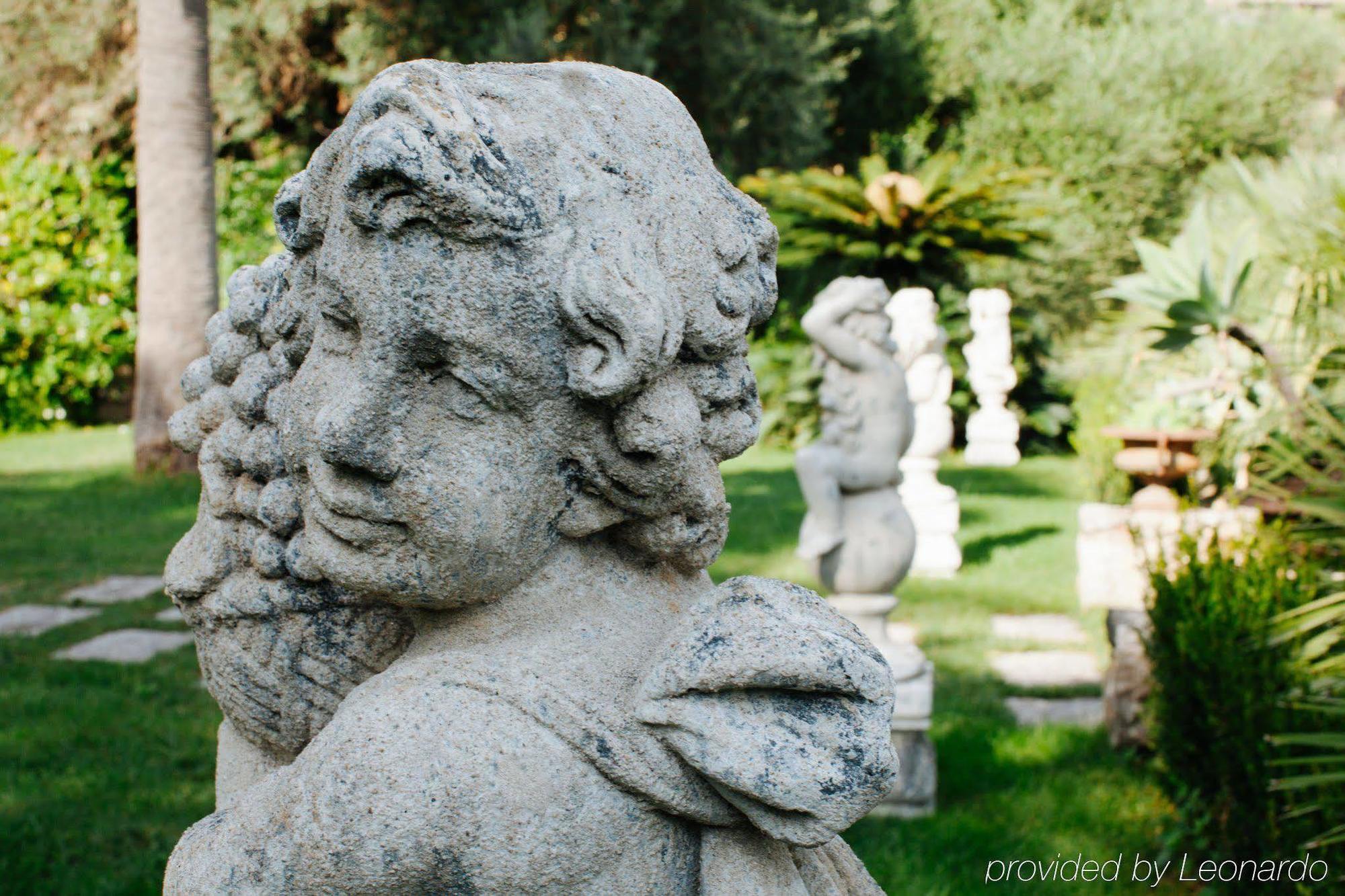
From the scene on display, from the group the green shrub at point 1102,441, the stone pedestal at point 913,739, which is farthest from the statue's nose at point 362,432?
the green shrub at point 1102,441

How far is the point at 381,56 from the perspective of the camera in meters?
12.6

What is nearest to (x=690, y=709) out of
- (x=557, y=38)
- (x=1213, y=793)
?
(x=1213, y=793)

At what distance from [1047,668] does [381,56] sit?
9799 millimetres

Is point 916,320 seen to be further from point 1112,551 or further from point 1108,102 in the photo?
point 1108,102

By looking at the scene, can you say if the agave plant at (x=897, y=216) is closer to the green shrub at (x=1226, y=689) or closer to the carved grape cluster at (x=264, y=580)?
the green shrub at (x=1226, y=689)

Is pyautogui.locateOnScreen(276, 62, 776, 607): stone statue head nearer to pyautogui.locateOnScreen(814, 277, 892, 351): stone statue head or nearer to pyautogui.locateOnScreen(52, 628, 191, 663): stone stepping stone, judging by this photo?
pyautogui.locateOnScreen(814, 277, 892, 351): stone statue head

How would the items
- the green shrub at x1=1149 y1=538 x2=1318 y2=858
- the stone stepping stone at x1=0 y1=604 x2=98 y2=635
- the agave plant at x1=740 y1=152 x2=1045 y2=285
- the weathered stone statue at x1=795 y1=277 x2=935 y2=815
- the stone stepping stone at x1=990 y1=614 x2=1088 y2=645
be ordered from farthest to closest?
the agave plant at x1=740 y1=152 x2=1045 y2=285, the stone stepping stone at x1=990 y1=614 x2=1088 y2=645, the stone stepping stone at x1=0 y1=604 x2=98 y2=635, the weathered stone statue at x1=795 y1=277 x2=935 y2=815, the green shrub at x1=1149 y1=538 x2=1318 y2=858

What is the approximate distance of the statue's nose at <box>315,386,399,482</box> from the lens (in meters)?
1.23

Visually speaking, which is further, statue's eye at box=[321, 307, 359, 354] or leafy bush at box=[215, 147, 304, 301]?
leafy bush at box=[215, 147, 304, 301]

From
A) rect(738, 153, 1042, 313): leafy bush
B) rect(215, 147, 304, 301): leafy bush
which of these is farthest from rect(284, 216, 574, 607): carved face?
rect(215, 147, 304, 301): leafy bush

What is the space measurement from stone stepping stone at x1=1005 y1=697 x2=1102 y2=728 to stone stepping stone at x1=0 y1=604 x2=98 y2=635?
4.52 meters

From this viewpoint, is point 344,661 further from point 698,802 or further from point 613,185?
point 613,185

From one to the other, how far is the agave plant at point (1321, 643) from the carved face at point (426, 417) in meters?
2.36

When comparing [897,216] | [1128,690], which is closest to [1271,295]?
[1128,690]
